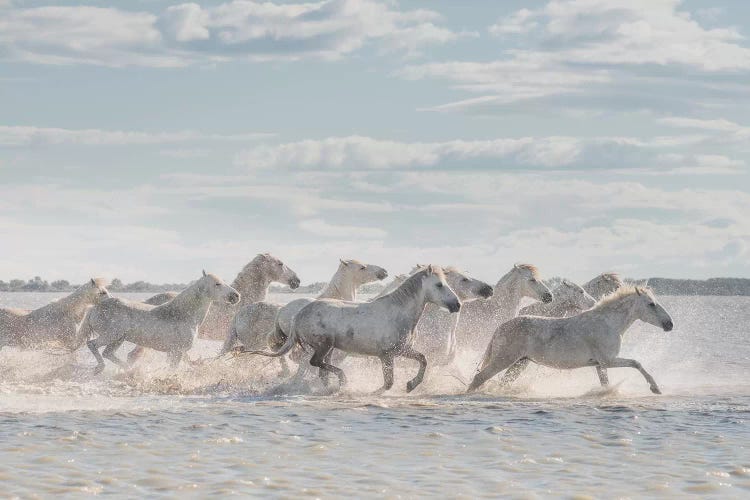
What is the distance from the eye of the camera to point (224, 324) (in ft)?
66.2

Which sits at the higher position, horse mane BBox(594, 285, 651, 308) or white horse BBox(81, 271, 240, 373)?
horse mane BBox(594, 285, 651, 308)

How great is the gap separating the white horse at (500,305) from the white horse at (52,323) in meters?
6.33

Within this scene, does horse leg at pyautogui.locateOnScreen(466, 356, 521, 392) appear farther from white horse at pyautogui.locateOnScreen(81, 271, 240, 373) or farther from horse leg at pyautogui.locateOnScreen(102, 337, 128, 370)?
horse leg at pyautogui.locateOnScreen(102, 337, 128, 370)

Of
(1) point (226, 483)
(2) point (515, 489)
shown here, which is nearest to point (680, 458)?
(2) point (515, 489)

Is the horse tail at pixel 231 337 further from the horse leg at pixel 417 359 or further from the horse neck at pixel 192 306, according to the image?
the horse leg at pixel 417 359

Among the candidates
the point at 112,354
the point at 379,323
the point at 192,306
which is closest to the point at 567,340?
the point at 379,323

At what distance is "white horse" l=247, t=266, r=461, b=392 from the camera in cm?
1572

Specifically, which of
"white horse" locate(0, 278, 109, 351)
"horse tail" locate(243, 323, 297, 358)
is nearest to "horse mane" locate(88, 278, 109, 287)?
"white horse" locate(0, 278, 109, 351)

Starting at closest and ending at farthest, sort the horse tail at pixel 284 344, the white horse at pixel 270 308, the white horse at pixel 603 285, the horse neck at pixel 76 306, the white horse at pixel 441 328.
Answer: the horse tail at pixel 284 344
the white horse at pixel 441 328
the white horse at pixel 270 308
the white horse at pixel 603 285
the horse neck at pixel 76 306

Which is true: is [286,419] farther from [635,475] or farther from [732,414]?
[732,414]

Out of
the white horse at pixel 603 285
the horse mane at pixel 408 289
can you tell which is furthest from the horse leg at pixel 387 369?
the white horse at pixel 603 285

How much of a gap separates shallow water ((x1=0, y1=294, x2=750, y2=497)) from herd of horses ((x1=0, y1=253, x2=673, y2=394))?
50 cm

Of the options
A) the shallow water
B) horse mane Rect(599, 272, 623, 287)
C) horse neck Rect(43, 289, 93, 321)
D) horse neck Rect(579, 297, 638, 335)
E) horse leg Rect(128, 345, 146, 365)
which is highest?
horse mane Rect(599, 272, 623, 287)

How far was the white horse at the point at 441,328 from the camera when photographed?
17.4 metres
